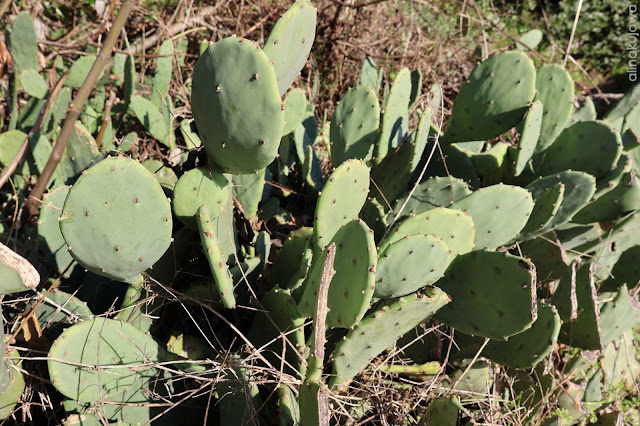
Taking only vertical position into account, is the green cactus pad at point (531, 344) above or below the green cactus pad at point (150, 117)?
below

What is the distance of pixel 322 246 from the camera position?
4.63ft

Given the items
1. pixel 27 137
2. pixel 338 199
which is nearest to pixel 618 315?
pixel 338 199

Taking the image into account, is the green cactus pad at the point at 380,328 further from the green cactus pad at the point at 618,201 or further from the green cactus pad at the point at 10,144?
the green cactus pad at the point at 10,144

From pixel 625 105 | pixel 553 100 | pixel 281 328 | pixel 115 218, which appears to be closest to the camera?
pixel 115 218

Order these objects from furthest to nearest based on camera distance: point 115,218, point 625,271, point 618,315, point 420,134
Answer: point 625,271 < point 618,315 < point 420,134 < point 115,218

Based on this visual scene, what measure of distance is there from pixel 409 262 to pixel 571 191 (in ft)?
2.57

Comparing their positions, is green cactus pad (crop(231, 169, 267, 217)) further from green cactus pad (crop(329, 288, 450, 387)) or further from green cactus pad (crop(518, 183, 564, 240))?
green cactus pad (crop(518, 183, 564, 240))

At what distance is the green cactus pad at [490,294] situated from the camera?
4.39ft

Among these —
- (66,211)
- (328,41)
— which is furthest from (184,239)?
(328,41)

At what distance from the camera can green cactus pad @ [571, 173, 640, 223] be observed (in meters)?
1.92

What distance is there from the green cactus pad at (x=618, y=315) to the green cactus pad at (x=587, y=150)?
404 millimetres

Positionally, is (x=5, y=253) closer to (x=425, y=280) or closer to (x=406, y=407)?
(x=425, y=280)

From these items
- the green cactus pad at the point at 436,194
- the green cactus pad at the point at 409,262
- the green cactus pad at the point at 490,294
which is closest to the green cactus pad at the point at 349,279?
the green cactus pad at the point at 409,262

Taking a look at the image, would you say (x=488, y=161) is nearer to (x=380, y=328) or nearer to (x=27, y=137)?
(x=380, y=328)
